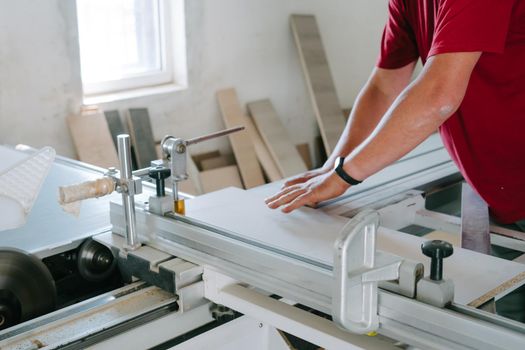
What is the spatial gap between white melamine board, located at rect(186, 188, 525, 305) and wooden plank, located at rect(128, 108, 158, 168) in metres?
2.12

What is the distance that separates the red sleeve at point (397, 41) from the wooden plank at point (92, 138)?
2.04 meters

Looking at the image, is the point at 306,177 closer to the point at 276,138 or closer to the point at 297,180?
the point at 297,180

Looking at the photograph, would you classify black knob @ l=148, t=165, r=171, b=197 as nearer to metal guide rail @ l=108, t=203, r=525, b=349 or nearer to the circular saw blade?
metal guide rail @ l=108, t=203, r=525, b=349

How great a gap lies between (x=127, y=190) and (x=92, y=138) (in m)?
2.26

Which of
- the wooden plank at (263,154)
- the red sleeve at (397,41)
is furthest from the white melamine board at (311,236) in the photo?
the wooden plank at (263,154)

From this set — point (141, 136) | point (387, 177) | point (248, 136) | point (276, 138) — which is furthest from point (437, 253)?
point (276, 138)

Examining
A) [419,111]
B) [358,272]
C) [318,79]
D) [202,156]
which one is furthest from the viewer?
[318,79]

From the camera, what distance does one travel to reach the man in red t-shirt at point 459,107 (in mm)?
1209

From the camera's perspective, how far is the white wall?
316 cm

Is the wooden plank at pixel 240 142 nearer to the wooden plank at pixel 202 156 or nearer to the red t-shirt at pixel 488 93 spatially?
the wooden plank at pixel 202 156

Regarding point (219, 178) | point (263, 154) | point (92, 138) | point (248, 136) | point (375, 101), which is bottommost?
point (219, 178)

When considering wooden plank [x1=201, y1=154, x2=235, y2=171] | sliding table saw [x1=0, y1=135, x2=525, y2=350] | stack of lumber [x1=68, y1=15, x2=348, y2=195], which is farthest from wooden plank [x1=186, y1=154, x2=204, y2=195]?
sliding table saw [x1=0, y1=135, x2=525, y2=350]

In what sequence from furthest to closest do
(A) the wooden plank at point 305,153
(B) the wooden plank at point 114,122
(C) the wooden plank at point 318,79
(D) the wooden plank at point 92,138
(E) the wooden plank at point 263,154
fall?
(A) the wooden plank at point 305,153 → (C) the wooden plank at point 318,79 → (E) the wooden plank at point 263,154 → (B) the wooden plank at point 114,122 → (D) the wooden plank at point 92,138

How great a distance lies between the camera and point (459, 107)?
142 cm
